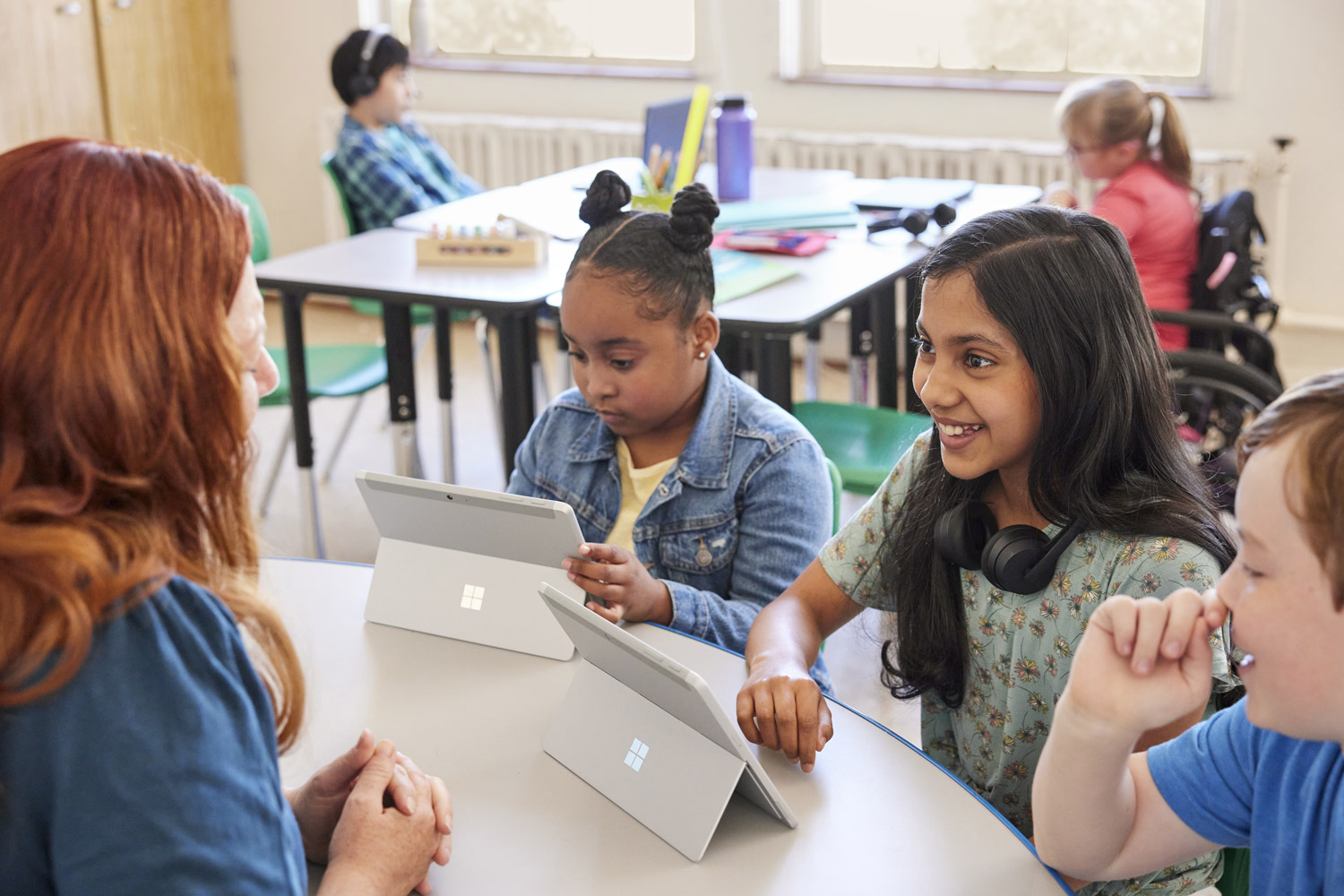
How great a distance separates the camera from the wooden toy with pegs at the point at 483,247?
2.57 m

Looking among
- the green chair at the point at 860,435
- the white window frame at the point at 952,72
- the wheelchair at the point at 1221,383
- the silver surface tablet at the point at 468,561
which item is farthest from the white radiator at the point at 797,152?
the silver surface tablet at the point at 468,561

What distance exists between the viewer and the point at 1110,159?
2898 millimetres

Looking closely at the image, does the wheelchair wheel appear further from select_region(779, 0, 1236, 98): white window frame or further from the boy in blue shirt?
the boy in blue shirt

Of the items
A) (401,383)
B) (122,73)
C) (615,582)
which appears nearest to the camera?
(615,582)

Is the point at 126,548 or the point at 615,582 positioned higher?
the point at 126,548

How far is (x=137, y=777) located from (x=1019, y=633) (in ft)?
2.55

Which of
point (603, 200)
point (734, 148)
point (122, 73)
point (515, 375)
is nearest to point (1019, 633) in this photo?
point (603, 200)

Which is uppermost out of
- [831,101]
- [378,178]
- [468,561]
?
[831,101]

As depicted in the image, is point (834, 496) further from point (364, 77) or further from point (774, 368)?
point (364, 77)

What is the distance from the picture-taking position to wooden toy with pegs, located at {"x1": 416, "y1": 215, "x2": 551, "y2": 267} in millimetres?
2570

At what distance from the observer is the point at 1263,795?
86 cm

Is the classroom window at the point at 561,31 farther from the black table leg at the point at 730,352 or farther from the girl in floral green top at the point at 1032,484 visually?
the girl in floral green top at the point at 1032,484

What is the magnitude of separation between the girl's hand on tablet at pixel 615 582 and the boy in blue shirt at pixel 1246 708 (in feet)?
1.47

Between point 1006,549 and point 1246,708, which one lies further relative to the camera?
point 1006,549
